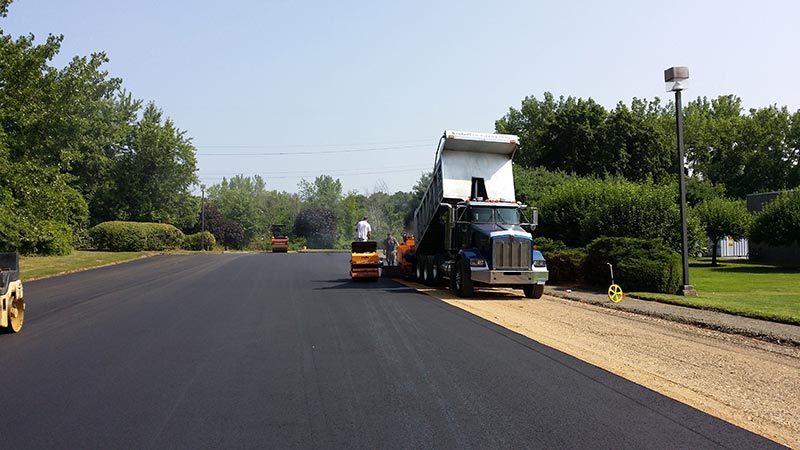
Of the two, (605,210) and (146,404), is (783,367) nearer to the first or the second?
(146,404)

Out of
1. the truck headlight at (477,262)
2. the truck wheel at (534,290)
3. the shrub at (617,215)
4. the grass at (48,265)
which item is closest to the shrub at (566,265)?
the shrub at (617,215)

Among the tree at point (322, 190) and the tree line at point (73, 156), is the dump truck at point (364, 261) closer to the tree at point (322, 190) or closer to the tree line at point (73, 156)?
the tree line at point (73, 156)

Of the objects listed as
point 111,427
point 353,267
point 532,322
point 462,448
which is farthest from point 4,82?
point 462,448

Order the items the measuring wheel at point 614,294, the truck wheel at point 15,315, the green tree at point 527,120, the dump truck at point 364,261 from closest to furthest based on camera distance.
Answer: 1. the truck wheel at point 15,315
2. the measuring wheel at point 614,294
3. the dump truck at point 364,261
4. the green tree at point 527,120

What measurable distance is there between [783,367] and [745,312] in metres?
5.30

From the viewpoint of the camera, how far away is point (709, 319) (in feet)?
43.8

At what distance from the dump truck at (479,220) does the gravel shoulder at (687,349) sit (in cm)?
115

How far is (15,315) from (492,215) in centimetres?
1260

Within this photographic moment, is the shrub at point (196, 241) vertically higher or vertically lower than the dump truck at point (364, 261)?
higher

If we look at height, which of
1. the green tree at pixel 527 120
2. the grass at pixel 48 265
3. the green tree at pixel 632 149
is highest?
the green tree at pixel 527 120

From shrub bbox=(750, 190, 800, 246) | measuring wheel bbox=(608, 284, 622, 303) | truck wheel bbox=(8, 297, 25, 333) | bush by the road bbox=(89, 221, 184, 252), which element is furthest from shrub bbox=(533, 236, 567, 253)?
bush by the road bbox=(89, 221, 184, 252)

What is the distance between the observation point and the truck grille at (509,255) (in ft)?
60.3

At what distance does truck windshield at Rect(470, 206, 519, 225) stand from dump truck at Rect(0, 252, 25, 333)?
12.0m

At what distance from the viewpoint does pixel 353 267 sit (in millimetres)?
24156
